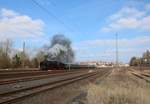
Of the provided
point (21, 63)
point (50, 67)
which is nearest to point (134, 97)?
point (50, 67)

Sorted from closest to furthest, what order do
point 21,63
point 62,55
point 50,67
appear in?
point 50,67, point 21,63, point 62,55

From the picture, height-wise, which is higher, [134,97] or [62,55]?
[62,55]

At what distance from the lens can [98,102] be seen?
1250 centimetres

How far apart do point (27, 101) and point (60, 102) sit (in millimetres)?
1685

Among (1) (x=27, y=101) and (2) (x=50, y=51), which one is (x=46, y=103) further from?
(2) (x=50, y=51)

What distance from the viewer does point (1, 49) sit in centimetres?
10375

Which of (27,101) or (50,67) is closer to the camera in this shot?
(27,101)

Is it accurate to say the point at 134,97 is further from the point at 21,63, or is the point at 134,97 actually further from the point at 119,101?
the point at 21,63

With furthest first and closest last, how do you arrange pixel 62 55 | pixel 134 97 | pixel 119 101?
1. pixel 62 55
2. pixel 134 97
3. pixel 119 101

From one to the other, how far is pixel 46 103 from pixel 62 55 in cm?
11840

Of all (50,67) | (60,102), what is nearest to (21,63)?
(50,67)

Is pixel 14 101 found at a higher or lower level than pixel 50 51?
lower

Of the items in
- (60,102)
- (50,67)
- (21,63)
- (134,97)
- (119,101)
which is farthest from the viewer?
(21,63)

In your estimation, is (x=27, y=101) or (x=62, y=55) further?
(x=62, y=55)
